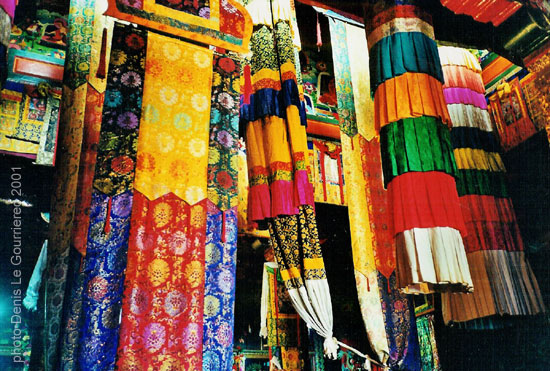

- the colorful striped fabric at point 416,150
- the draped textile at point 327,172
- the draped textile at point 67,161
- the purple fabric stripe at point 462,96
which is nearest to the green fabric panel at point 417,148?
the colorful striped fabric at point 416,150

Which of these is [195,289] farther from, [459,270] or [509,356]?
[509,356]

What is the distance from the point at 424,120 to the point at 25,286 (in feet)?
12.2

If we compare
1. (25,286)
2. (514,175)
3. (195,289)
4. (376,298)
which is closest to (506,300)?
(376,298)

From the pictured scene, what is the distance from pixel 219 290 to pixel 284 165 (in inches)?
54.7

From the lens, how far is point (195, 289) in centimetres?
297

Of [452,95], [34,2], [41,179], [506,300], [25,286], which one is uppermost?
[34,2]

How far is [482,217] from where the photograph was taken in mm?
4211

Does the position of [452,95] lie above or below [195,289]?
above

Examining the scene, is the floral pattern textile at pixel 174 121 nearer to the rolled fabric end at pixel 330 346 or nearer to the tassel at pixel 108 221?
the tassel at pixel 108 221

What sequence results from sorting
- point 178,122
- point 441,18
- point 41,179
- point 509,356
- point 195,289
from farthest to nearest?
point 441,18
point 509,356
point 41,179
point 178,122
point 195,289

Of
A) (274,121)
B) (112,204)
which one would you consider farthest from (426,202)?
(112,204)

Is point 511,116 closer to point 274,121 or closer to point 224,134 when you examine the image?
point 274,121

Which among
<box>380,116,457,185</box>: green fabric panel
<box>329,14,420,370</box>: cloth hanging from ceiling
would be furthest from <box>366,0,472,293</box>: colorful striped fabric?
<box>329,14,420,370</box>: cloth hanging from ceiling

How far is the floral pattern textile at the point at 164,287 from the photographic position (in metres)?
2.73
